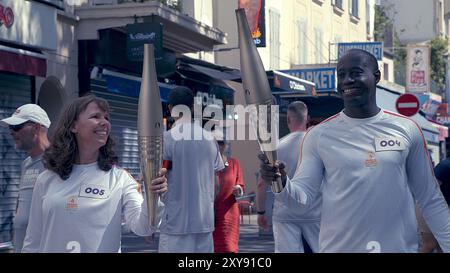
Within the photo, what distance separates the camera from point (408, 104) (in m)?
25.0

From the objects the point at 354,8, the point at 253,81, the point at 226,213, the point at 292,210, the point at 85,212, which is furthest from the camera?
the point at 354,8

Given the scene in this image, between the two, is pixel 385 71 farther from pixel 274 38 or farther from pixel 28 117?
pixel 28 117

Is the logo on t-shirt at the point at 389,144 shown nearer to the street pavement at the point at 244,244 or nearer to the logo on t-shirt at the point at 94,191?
the logo on t-shirt at the point at 94,191

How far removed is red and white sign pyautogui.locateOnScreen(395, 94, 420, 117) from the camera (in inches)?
975

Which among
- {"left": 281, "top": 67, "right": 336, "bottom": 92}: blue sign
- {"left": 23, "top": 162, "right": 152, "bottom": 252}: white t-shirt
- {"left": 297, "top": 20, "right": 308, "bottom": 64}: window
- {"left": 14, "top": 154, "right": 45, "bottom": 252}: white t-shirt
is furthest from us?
{"left": 297, "top": 20, "right": 308, "bottom": 64}: window

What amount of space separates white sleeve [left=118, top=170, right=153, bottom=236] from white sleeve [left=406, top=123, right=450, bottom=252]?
1414mm

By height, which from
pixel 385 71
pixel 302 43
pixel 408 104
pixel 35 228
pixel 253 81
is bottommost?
pixel 35 228

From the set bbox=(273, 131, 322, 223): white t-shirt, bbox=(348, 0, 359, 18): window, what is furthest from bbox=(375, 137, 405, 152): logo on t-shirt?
bbox=(348, 0, 359, 18): window

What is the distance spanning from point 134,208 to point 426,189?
4.99ft

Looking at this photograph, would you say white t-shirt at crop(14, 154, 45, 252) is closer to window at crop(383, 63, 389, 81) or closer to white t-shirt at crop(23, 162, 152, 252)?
white t-shirt at crop(23, 162, 152, 252)

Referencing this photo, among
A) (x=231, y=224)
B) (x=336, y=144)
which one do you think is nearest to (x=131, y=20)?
Answer: (x=231, y=224)

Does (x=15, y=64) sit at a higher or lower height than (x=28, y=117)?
higher

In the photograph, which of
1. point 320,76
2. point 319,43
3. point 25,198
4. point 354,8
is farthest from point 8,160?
point 354,8

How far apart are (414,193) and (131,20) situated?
1467 cm
